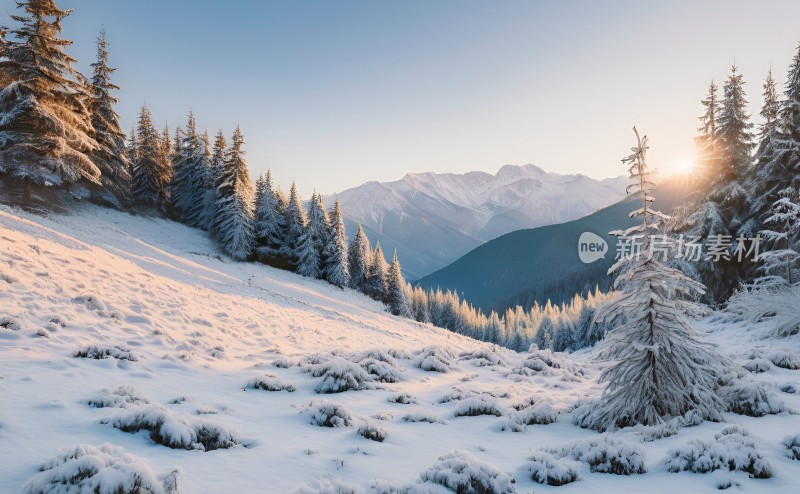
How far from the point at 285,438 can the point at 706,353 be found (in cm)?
937

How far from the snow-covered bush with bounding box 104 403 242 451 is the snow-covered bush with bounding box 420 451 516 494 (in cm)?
285

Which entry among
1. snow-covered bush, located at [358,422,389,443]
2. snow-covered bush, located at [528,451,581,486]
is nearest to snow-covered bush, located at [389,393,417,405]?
snow-covered bush, located at [358,422,389,443]

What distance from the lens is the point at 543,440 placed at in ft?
26.2

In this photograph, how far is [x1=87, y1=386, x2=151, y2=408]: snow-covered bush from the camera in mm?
6270

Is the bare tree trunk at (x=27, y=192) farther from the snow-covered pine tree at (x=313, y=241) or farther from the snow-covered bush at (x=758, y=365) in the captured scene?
the snow-covered bush at (x=758, y=365)

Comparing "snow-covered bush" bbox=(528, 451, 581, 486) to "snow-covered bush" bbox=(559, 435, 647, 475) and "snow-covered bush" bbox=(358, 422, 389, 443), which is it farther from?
"snow-covered bush" bbox=(358, 422, 389, 443)

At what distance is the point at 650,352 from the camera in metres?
8.76

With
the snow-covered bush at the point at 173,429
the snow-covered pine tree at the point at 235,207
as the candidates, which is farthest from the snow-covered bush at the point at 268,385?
the snow-covered pine tree at the point at 235,207

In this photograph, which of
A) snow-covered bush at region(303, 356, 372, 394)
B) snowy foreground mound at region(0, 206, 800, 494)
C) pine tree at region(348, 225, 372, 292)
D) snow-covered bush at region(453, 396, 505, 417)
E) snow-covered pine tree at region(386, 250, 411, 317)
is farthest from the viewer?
snow-covered pine tree at region(386, 250, 411, 317)

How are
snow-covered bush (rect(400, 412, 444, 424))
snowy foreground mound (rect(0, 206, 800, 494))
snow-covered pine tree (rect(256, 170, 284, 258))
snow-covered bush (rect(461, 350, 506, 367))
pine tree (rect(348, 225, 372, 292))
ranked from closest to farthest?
1. snowy foreground mound (rect(0, 206, 800, 494))
2. snow-covered bush (rect(400, 412, 444, 424))
3. snow-covered bush (rect(461, 350, 506, 367))
4. snow-covered pine tree (rect(256, 170, 284, 258))
5. pine tree (rect(348, 225, 372, 292))

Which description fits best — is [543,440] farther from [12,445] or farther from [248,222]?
[248,222]

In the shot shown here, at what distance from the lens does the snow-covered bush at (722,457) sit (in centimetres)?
579

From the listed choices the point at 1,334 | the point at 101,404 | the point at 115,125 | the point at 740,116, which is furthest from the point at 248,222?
the point at 740,116

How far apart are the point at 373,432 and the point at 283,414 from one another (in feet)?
6.51
